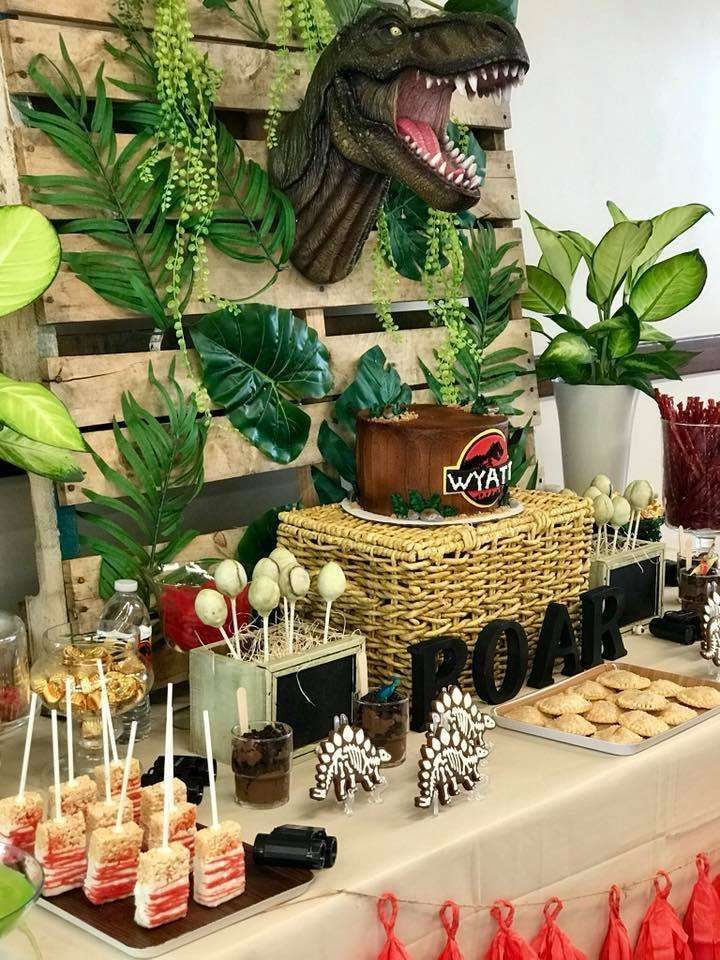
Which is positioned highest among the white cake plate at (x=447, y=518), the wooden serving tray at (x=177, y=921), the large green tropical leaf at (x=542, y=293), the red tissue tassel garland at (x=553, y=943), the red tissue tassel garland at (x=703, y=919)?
the large green tropical leaf at (x=542, y=293)

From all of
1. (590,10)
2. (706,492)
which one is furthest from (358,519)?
(590,10)

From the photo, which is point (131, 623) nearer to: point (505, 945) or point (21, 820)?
point (21, 820)

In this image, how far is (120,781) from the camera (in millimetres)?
1364

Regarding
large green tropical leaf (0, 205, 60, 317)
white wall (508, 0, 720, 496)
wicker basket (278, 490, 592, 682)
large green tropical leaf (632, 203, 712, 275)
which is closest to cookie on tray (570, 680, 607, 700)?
wicker basket (278, 490, 592, 682)

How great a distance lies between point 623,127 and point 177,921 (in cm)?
255

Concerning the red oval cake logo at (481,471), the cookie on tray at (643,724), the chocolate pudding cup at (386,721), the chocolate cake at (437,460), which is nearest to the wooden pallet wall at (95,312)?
the chocolate cake at (437,460)

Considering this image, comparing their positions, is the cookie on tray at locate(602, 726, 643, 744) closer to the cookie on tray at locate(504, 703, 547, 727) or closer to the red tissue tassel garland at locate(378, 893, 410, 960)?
the cookie on tray at locate(504, 703, 547, 727)

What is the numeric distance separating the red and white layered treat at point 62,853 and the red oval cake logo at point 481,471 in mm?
776

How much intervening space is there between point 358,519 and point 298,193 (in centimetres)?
55

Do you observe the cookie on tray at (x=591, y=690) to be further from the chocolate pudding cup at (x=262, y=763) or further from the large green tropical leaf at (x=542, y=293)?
the large green tropical leaf at (x=542, y=293)

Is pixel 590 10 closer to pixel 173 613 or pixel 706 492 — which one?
pixel 706 492

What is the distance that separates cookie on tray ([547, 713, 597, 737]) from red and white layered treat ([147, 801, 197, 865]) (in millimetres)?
567

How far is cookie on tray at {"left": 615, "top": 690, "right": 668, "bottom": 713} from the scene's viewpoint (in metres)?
1.72

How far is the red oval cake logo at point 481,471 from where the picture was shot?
182 centimetres
